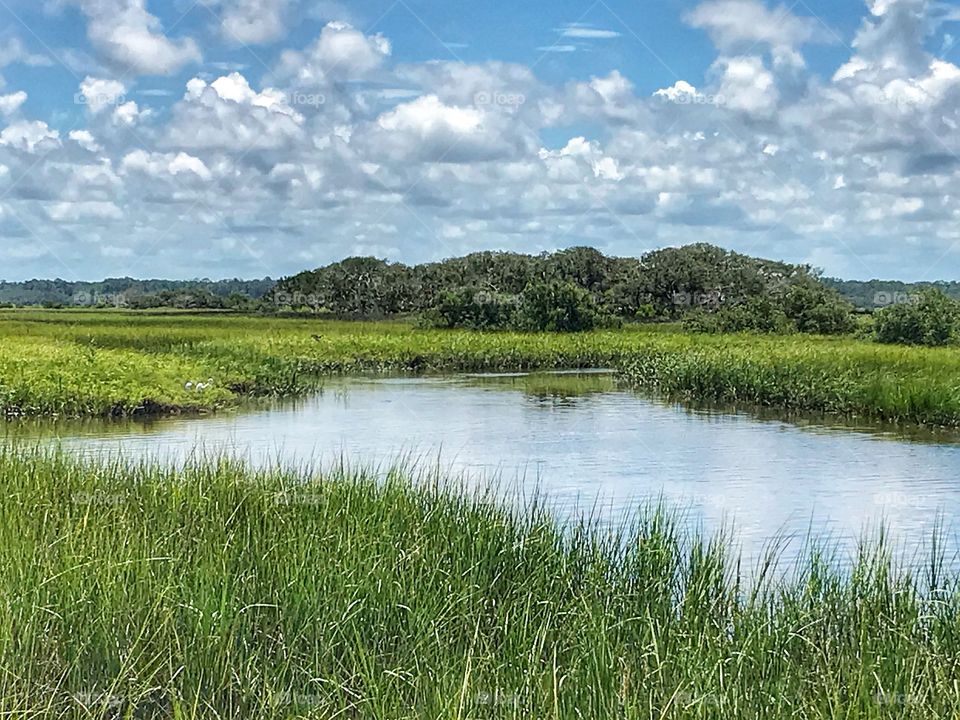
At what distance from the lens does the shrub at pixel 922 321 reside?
34.6 metres

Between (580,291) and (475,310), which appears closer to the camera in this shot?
(580,291)

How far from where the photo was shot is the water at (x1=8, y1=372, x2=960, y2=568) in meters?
Result: 12.4

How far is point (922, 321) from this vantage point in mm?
34594

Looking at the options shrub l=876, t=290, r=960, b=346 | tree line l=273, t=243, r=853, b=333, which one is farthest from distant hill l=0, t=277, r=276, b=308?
shrub l=876, t=290, r=960, b=346

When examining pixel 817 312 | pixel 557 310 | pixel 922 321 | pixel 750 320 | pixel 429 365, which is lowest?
pixel 429 365

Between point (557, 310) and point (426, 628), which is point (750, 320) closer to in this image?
point (557, 310)

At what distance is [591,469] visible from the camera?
1544 centimetres

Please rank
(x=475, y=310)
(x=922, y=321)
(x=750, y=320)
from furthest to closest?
(x=475, y=310), (x=750, y=320), (x=922, y=321)

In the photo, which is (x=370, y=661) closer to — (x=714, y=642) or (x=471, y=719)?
(x=471, y=719)

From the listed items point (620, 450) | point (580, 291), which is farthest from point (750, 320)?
point (620, 450)

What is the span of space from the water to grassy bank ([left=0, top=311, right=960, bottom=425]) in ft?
3.86

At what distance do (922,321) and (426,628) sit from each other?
103 ft

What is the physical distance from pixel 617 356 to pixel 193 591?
32118mm

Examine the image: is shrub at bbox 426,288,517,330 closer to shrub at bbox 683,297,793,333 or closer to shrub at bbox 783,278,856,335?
shrub at bbox 683,297,793,333
